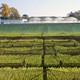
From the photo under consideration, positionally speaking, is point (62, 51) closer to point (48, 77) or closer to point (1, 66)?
point (1, 66)

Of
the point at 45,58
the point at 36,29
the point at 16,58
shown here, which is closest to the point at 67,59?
the point at 45,58

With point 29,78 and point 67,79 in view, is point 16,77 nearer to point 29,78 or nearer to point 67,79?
point 29,78

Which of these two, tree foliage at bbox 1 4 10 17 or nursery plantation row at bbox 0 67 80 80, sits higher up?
nursery plantation row at bbox 0 67 80 80

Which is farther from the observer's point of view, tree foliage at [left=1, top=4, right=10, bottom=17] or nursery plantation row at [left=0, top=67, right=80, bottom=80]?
tree foliage at [left=1, top=4, right=10, bottom=17]

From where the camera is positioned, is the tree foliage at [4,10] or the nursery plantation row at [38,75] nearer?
the nursery plantation row at [38,75]

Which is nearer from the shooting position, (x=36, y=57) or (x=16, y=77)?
(x=16, y=77)

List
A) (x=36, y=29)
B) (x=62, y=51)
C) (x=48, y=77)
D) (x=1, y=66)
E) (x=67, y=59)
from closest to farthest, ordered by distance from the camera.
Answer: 1. (x=48, y=77)
2. (x=1, y=66)
3. (x=67, y=59)
4. (x=62, y=51)
5. (x=36, y=29)

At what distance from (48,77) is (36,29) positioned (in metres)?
27.9

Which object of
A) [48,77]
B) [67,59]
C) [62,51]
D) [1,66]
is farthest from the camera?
[62,51]

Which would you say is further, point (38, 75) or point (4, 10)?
point (4, 10)

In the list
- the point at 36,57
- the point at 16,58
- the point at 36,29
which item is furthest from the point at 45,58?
the point at 36,29

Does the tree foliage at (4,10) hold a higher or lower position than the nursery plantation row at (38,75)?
lower

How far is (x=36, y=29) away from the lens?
3725cm

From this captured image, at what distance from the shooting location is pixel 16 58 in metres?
14.0
